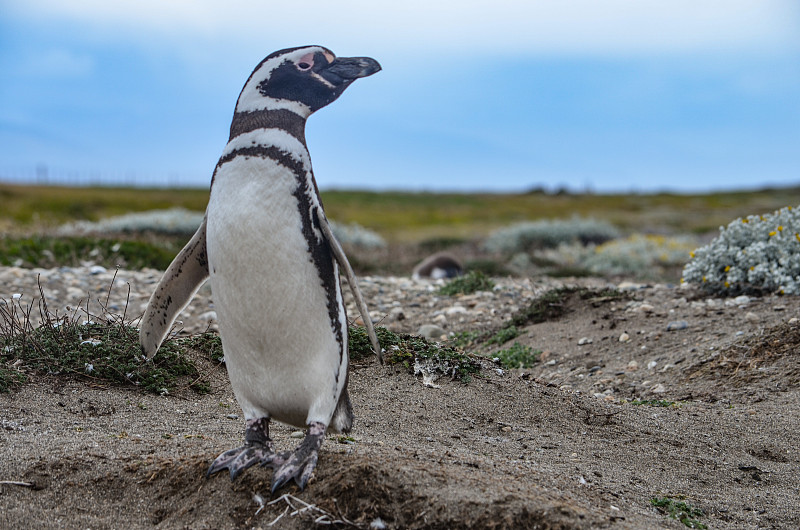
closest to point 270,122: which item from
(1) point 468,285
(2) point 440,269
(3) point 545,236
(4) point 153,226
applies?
(1) point 468,285

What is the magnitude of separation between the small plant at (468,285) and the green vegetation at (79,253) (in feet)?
14.9

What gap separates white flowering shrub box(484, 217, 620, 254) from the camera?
1969 centimetres

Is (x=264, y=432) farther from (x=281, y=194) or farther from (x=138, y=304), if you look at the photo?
(x=138, y=304)

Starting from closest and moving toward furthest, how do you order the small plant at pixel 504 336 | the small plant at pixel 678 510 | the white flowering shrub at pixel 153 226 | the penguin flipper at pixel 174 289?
the small plant at pixel 678 510 < the penguin flipper at pixel 174 289 < the small plant at pixel 504 336 < the white flowering shrub at pixel 153 226

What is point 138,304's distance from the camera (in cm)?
881

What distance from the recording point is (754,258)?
26.3 feet

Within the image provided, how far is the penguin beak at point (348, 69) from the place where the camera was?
12.3 ft

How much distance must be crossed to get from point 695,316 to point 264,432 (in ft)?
17.8

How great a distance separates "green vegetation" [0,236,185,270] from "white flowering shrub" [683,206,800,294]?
7.73 metres

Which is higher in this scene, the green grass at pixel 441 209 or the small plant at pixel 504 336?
the green grass at pixel 441 209

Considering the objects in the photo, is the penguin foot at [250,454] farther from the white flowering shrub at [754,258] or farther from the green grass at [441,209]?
the green grass at [441,209]

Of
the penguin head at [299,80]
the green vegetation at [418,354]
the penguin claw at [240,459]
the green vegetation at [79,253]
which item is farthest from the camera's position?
the green vegetation at [79,253]

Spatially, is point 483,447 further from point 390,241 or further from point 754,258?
point 390,241

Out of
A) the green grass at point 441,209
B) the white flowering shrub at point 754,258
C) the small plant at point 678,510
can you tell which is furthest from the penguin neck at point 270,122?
the green grass at point 441,209
